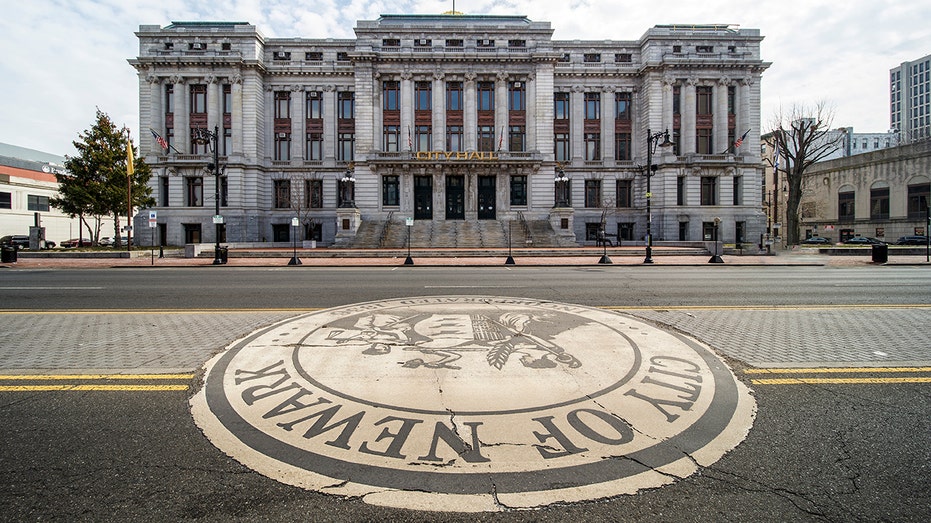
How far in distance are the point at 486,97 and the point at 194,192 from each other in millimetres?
34018

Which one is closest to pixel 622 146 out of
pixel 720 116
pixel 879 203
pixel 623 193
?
pixel 623 193

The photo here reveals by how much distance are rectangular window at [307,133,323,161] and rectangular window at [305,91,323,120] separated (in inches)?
81.2

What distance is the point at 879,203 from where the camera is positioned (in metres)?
57.0

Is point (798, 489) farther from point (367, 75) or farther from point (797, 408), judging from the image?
point (367, 75)

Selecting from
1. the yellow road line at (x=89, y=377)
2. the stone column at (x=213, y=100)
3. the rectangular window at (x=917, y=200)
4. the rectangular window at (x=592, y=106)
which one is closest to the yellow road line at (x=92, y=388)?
the yellow road line at (x=89, y=377)

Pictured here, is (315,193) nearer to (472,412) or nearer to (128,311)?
(128,311)

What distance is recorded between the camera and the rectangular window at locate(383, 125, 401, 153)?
47969mm

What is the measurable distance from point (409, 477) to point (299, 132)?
175 feet

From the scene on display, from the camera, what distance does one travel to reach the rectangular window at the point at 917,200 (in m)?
51.8

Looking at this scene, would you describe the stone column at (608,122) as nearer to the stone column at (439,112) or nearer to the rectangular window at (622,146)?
the rectangular window at (622,146)

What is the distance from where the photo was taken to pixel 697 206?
4806cm

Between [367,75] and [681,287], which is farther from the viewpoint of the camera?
[367,75]

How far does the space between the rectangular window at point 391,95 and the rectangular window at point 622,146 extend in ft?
85.5

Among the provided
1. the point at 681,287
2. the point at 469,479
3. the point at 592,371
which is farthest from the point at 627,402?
the point at 681,287
